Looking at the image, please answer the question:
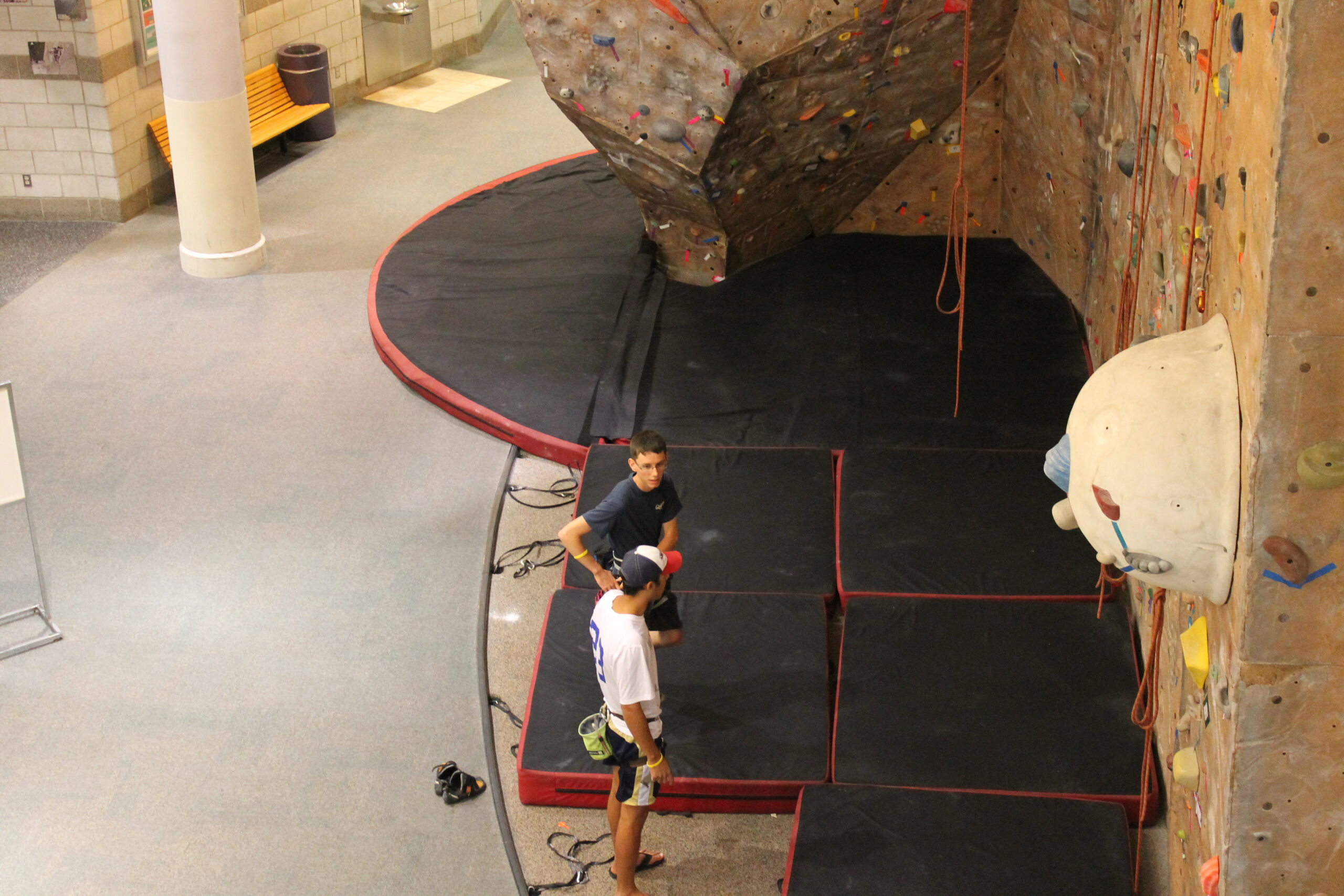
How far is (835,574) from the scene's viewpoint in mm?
5184

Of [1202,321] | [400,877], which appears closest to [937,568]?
[1202,321]

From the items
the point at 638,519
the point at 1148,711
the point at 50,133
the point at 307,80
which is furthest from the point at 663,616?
the point at 307,80

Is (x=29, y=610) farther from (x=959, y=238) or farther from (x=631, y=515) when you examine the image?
(x=959, y=238)

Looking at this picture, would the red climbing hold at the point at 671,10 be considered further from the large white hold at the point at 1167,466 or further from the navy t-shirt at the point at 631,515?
the large white hold at the point at 1167,466

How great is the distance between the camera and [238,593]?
17.9 feet

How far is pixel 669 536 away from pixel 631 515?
0.61 ft

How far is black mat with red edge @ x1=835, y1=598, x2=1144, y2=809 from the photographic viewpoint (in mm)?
4270

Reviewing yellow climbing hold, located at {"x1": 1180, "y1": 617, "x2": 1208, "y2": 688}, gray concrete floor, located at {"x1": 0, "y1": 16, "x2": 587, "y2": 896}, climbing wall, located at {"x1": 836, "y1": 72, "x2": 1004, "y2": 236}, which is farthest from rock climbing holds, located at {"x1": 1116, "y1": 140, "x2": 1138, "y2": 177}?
gray concrete floor, located at {"x1": 0, "y1": 16, "x2": 587, "y2": 896}

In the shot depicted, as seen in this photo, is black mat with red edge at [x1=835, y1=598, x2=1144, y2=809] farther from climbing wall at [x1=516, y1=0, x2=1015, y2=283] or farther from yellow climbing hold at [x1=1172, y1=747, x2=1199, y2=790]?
climbing wall at [x1=516, y1=0, x2=1015, y2=283]

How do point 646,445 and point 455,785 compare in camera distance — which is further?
point 455,785

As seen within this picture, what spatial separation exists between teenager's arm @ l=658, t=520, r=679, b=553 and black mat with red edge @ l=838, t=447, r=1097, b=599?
0.91 meters

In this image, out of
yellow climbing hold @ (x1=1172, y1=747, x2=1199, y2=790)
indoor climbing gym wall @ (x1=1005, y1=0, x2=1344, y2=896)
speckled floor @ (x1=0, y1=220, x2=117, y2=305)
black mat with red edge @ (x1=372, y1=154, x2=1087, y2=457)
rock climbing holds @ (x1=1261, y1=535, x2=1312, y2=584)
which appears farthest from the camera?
speckled floor @ (x1=0, y1=220, x2=117, y2=305)

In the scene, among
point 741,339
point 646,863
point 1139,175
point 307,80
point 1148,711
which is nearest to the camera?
point 1148,711

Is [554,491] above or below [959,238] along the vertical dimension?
below
